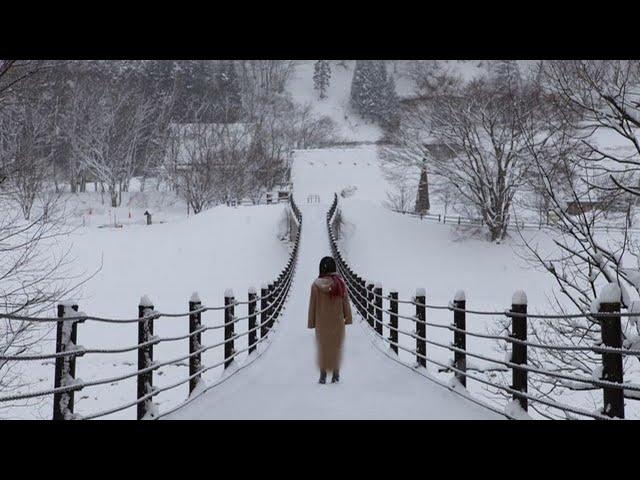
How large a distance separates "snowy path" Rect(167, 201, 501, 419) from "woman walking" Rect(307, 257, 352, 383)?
0.39 metres

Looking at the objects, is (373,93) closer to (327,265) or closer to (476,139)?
(476,139)

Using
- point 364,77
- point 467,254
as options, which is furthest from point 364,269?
point 364,77

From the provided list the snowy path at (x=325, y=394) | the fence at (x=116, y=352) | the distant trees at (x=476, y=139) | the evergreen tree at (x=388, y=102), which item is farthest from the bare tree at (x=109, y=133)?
the evergreen tree at (x=388, y=102)

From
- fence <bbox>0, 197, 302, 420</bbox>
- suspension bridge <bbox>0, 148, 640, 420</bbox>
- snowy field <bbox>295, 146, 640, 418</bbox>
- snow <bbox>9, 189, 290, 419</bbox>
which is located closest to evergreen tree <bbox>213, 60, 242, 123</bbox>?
snow <bbox>9, 189, 290, 419</bbox>

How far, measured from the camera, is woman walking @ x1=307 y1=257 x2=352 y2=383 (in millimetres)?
9477

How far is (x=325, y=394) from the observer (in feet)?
27.6

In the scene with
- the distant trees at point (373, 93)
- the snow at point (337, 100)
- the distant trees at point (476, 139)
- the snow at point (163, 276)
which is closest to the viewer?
the snow at point (163, 276)

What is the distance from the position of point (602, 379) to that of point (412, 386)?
420cm

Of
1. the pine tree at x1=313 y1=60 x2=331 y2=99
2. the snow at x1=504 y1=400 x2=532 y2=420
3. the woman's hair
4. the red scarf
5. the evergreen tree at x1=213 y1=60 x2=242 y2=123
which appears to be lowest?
the snow at x1=504 y1=400 x2=532 y2=420

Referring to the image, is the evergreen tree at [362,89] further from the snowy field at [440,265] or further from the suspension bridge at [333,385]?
the suspension bridge at [333,385]

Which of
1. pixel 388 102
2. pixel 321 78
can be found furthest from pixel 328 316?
pixel 321 78

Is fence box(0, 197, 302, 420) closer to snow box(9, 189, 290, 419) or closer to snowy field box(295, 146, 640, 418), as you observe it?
snow box(9, 189, 290, 419)

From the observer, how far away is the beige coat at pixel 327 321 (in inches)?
373
